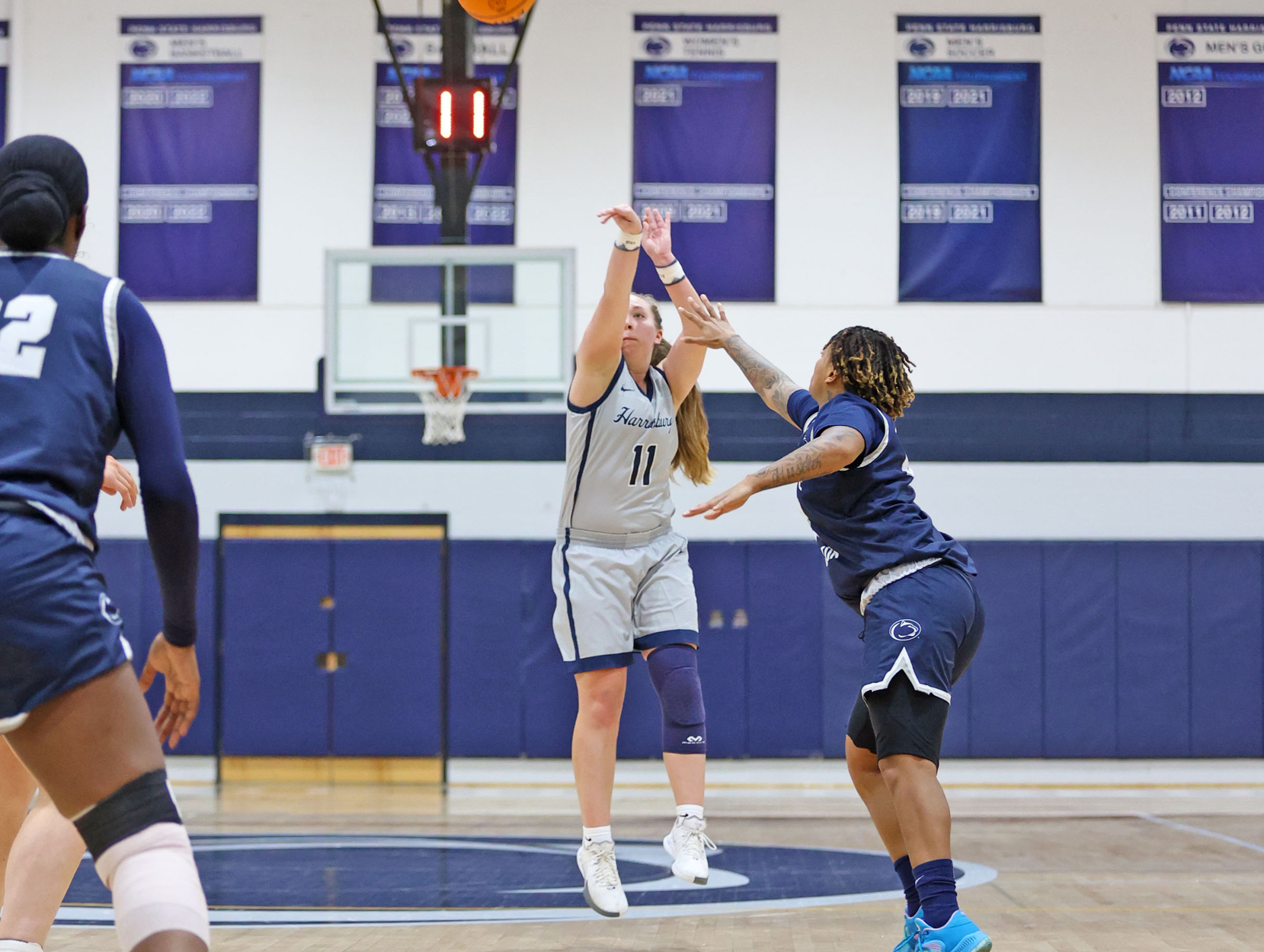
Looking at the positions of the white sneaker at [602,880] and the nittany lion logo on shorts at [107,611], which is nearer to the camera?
the nittany lion logo on shorts at [107,611]

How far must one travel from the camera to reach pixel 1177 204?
11.1 m

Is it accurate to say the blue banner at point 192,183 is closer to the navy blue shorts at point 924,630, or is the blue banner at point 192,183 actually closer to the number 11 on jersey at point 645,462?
the number 11 on jersey at point 645,462

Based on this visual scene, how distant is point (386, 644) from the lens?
10.4 m

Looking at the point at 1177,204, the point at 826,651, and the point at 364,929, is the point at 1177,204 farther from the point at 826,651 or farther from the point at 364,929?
the point at 364,929

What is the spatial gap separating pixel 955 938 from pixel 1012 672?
7903 millimetres

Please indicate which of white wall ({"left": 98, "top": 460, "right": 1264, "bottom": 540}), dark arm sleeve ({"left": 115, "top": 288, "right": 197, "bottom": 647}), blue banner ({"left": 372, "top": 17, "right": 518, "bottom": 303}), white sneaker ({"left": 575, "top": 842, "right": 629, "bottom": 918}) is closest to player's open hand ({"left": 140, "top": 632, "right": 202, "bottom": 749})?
dark arm sleeve ({"left": 115, "top": 288, "right": 197, "bottom": 647})

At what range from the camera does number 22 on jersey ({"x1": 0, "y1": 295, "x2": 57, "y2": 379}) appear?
6.57 ft

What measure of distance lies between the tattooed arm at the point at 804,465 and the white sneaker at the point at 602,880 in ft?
3.81

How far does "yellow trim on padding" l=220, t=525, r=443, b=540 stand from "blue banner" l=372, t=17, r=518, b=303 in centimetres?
262

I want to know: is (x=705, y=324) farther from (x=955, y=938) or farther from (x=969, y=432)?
(x=969, y=432)

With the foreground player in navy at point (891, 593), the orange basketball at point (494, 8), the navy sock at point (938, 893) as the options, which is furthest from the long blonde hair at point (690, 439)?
the orange basketball at point (494, 8)

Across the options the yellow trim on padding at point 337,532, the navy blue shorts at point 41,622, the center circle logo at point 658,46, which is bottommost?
the yellow trim on padding at point 337,532

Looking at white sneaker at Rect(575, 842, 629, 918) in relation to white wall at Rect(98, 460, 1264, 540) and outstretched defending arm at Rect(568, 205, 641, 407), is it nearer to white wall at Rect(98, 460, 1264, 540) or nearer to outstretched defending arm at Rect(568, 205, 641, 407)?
outstretched defending arm at Rect(568, 205, 641, 407)

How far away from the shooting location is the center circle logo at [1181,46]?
11.2m
